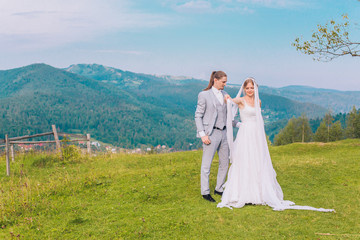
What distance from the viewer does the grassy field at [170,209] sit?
5.67m

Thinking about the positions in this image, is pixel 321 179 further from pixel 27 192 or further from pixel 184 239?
pixel 27 192

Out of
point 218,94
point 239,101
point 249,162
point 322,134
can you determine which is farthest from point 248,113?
point 322,134

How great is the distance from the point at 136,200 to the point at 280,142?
77.8 m

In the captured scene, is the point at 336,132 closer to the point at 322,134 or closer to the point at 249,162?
the point at 322,134

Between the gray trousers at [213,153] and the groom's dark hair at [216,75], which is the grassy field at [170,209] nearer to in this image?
the gray trousers at [213,153]

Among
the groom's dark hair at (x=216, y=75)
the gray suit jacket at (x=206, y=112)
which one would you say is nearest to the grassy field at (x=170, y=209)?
the gray suit jacket at (x=206, y=112)

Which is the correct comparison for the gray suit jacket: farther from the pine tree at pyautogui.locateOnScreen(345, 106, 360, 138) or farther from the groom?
the pine tree at pyautogui.locateOnScreen(345, 106, 360, 138)

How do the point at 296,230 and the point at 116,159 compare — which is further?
the point at 116,159

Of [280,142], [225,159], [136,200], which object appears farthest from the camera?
[280,142]

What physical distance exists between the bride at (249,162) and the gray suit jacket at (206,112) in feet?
1.19

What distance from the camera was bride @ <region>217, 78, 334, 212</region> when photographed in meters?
6.92

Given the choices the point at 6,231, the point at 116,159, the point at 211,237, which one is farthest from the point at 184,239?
the point at 116,159

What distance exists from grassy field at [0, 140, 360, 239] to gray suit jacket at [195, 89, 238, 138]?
190cm

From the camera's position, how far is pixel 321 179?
9.62m
